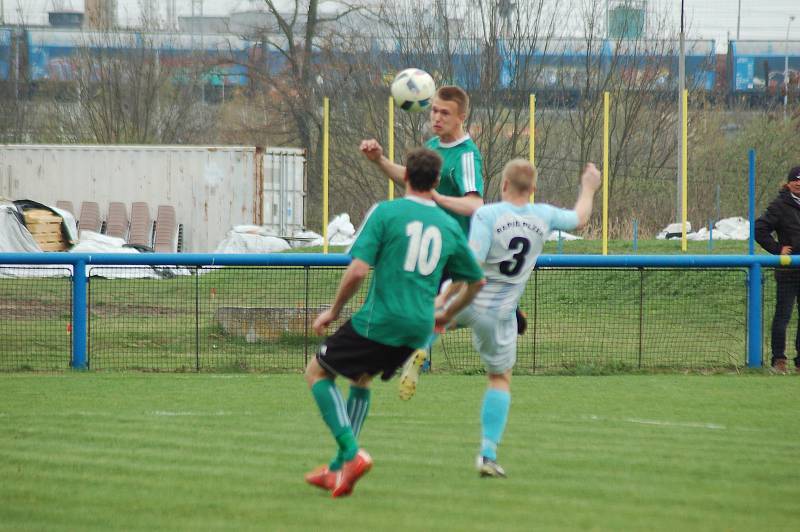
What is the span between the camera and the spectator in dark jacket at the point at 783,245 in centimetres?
1258

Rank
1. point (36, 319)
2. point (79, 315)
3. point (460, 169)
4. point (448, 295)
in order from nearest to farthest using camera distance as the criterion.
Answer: point (448, 295), point (460, 169), point (79, 315), point (36, 319)

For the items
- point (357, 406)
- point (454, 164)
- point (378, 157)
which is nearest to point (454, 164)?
point (454, 164)

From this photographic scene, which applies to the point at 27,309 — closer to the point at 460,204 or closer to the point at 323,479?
the point at 460,204

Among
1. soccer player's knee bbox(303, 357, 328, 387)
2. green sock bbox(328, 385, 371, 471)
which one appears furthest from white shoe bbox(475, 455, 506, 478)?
soccer player's knee bbox(303, 357, 328, 387)

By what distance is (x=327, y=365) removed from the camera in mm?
6102

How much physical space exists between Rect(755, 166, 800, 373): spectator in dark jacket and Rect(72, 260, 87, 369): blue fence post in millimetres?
7513

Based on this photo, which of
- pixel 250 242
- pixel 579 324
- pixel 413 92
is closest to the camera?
pixel 413 92

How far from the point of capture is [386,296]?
237 inches

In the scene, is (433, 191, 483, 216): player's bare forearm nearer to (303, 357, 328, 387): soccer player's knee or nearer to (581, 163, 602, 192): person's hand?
(581, 163, 602, 192): person's hand

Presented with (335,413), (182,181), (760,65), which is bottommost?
(335,413)

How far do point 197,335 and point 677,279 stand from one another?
815cm

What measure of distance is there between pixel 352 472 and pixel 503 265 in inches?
64.5

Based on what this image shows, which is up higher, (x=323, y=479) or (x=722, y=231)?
(x=722, y=231)

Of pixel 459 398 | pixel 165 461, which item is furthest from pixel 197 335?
pixel 165 461
